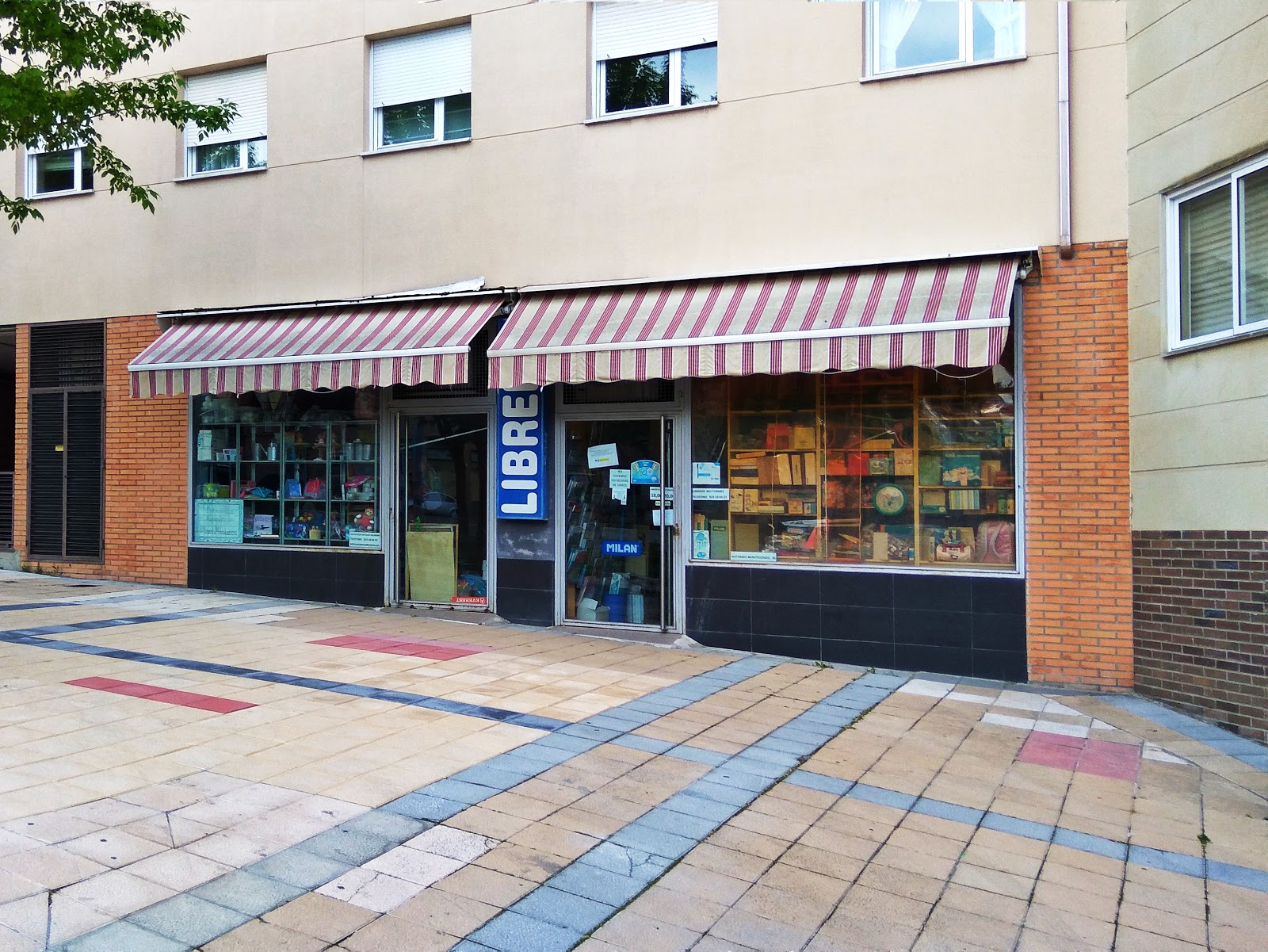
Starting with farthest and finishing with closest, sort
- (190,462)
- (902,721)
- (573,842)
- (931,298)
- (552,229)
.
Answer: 1. (190,462)
2. (552,229)
3. (931,298)
4. (902,721)
5. (573,842)

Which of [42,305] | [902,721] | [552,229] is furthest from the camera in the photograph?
[42,305]

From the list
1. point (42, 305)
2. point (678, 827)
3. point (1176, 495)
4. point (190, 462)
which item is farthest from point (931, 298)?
point (42, 305)

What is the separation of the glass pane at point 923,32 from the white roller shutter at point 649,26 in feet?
5.45

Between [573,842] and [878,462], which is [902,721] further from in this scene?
[573,842]

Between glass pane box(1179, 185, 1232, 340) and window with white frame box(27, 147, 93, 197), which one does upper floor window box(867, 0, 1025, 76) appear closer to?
glass pane box(1179, 185, 1232, 340)

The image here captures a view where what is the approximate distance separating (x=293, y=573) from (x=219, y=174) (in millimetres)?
4800

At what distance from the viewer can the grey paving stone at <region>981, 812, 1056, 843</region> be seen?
4.87 m

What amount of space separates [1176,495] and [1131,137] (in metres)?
2.91

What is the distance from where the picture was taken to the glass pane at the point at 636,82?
9.84 meters

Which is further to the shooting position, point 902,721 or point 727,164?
point 727,164

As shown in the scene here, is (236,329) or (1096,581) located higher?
(236,329)

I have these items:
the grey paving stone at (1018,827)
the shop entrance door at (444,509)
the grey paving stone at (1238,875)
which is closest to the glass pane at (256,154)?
the shop entrance door at (444,509)

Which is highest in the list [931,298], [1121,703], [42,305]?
[42,305]

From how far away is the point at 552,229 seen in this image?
10.0m
